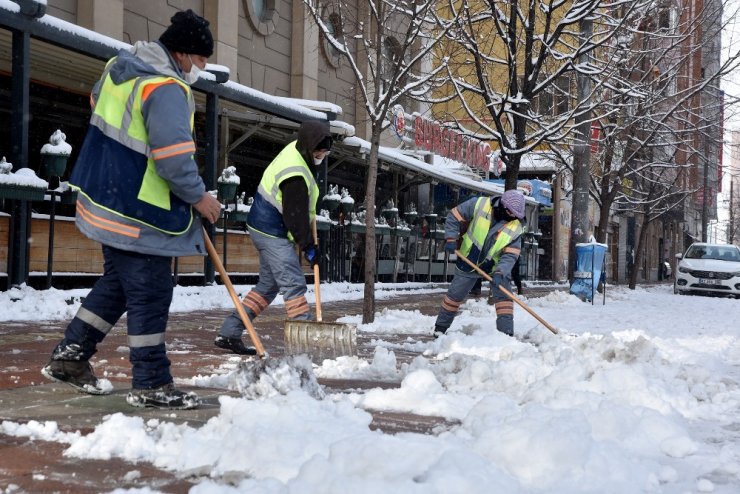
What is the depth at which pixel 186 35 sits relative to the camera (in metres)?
4.09

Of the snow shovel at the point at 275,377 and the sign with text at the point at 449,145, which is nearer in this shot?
the snow shovel at the point at 275,377

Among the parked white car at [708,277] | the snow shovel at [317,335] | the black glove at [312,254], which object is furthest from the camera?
the parked white car at [708,277]

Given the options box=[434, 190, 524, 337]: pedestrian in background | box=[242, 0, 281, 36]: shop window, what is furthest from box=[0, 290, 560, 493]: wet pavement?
box=[242, 0, 281, 36]: shop window

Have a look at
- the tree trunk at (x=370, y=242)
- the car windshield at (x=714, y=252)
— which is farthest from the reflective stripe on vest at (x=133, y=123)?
the car windshield at (x=714, y=252)

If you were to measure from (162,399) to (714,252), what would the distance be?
963 inches

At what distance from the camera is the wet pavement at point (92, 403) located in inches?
111

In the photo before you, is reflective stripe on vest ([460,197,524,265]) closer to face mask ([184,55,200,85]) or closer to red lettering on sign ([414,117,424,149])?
face mask ([184,55,200,85])

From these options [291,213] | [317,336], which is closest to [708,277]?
[291,213]

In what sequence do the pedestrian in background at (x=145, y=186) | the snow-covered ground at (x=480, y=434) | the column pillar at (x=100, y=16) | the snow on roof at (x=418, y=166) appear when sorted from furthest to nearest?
the snow on roof at (x=418, y=166), the column pillar at (x=100, y=16), the pedestrian in background at (x=145, y=186), the snow-covered ground at (x=480, y=434)

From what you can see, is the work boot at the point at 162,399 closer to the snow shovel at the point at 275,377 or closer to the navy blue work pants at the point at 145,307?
the navy blue work pants at the point at 145,307

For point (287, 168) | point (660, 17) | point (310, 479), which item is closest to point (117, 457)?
point (310, 479)

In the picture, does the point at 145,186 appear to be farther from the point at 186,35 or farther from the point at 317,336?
the point at 317,336

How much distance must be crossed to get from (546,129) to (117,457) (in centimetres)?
1074

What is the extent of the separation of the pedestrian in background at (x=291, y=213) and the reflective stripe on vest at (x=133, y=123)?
1.86m
